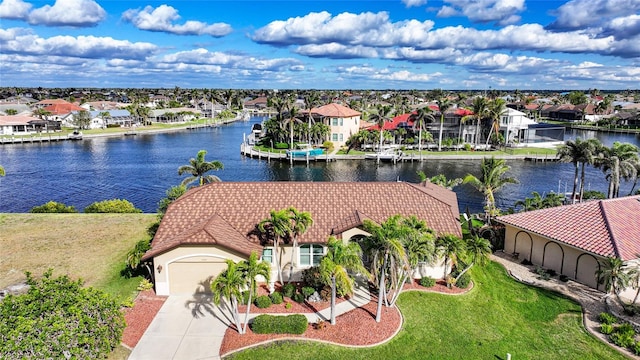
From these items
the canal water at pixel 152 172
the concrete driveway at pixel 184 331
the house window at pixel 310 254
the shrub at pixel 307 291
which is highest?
the house window at pixel 310 254

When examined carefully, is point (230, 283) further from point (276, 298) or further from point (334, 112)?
point (334, 112)

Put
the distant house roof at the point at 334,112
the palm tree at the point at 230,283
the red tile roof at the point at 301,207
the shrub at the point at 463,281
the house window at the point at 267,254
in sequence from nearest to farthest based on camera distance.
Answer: the palm tree at the point at 230,283 < the shrub at the point at 463,281 < the red tile roof at the point at 301,207 < the house window at the point at 267,254 < the distant house roof at the point at 334,112

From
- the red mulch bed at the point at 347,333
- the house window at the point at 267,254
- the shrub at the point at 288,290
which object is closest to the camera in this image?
the red mulch bed at the point at 347,333

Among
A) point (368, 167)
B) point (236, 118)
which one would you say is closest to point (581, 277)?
point (368, 167)

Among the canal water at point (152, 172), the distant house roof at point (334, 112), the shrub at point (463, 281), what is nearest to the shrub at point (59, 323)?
the shrub at point (463, 281)

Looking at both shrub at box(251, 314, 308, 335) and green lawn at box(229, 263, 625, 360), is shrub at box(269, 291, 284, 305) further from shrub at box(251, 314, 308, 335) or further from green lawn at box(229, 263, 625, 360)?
green lawn at box(229, 263, 625, 360)

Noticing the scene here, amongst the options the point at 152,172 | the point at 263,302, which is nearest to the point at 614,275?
the point at 263,302

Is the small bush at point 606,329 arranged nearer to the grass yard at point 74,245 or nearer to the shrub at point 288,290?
the shrub at point 288,290
